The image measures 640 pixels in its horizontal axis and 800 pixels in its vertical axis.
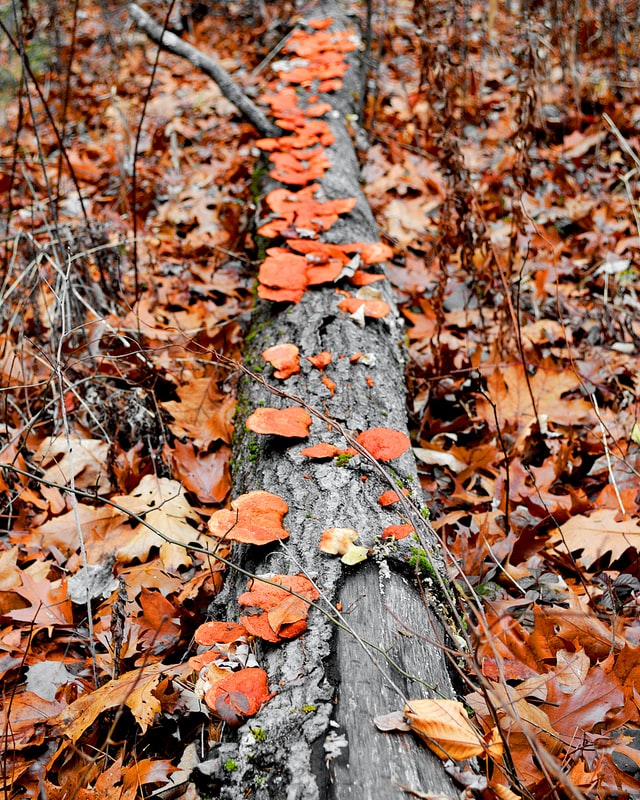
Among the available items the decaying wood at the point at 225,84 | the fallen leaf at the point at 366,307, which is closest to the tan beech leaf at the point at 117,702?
the fallen leaf at the point at 366,307

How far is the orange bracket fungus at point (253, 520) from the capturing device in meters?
1.61

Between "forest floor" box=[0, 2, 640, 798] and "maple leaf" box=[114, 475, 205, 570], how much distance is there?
0.01m

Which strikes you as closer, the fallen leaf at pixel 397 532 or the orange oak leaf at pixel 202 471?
the fallen leaf at pixel 397 532

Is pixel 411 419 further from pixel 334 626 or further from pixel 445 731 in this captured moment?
pixel 445 731

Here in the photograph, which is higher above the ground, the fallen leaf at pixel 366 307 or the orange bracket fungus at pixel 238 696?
the fallen leaf at pixel 366 307

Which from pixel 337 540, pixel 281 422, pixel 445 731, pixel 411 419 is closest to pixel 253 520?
pixel 337 540

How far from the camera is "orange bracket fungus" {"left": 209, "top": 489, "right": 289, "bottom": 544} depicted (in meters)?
1.61

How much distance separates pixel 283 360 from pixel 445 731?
1462 millimetres

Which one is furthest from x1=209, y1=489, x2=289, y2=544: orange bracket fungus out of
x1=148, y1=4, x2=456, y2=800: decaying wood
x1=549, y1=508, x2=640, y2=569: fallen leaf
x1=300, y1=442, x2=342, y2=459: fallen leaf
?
x1=549, y1=508, x2=640, y2=569: fallen leaf

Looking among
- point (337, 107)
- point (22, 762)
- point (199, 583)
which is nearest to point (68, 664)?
point (22, 762)

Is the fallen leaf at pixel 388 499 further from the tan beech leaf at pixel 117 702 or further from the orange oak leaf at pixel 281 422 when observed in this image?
the tan beech leaf at pixel 117 702

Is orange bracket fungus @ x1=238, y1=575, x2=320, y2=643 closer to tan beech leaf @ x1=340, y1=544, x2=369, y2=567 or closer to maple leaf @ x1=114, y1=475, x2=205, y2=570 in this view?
tan beech leaf @ x1=340, y1=544, x2=369, y2=567

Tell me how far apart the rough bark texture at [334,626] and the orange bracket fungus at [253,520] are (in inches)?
2.1

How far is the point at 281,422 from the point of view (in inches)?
77.0
